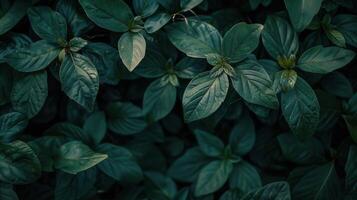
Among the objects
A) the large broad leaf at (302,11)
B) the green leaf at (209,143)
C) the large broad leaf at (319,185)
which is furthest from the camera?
the green leaf at (209,143)

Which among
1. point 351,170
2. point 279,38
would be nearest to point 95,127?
point 279,38

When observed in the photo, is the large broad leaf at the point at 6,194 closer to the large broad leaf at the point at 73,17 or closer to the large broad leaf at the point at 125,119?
the large broad leaf at the point at 125,119

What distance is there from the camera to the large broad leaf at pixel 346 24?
1412 mm

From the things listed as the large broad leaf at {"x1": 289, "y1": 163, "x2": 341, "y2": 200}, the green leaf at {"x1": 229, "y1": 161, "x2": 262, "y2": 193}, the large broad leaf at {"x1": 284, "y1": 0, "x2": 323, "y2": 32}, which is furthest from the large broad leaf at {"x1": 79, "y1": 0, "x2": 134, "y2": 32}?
the large broad leaf at {"x1": 289, "y1": 163, "x2": 341, "y2": 200}

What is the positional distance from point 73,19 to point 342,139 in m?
0.96

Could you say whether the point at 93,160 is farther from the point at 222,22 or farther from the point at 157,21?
the point at 222,22

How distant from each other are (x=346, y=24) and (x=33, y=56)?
924 mm

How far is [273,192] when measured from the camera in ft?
4.56

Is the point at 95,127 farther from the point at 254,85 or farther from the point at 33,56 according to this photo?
the point at 254,85

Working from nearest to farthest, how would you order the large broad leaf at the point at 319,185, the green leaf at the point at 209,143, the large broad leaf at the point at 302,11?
the large broad leaf at the point at 302,11, the large broad leaf at the point at 319,185, the green leaf at the point at 209,143

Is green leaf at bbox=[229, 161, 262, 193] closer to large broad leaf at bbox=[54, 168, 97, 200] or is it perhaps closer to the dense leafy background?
the dense leafy background

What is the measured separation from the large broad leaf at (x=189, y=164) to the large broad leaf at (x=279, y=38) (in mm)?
463

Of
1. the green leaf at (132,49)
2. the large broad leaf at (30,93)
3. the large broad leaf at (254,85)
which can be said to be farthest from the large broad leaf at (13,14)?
the large broad leaf at (254,85)

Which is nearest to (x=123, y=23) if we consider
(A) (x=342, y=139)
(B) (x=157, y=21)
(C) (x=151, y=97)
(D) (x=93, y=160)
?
(B) (x=157, y=21)
